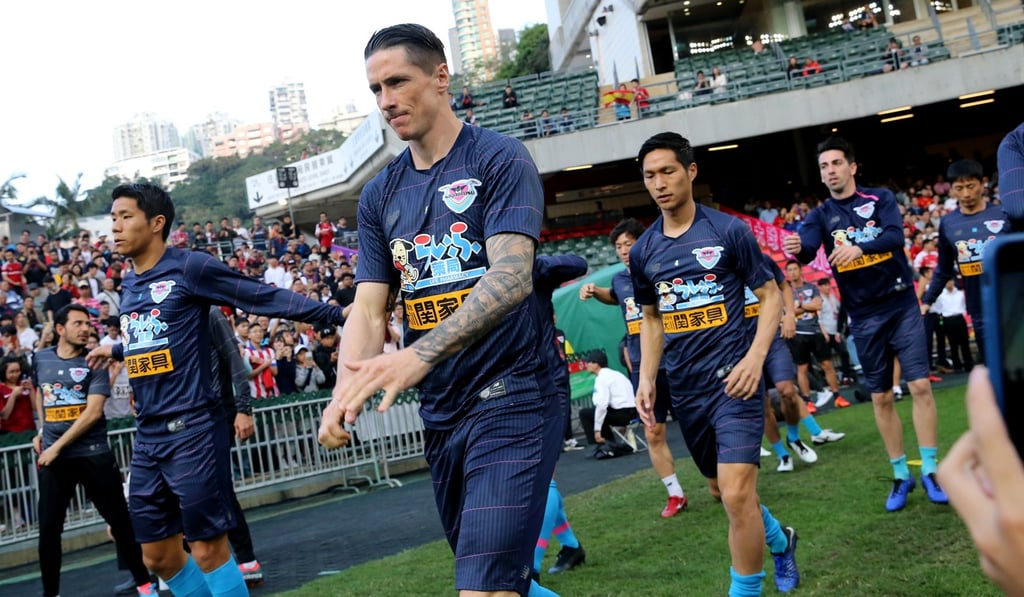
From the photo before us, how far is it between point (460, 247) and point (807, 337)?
13.3 meters

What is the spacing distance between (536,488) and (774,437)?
23.4 ft

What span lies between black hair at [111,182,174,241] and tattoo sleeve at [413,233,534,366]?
138 inches

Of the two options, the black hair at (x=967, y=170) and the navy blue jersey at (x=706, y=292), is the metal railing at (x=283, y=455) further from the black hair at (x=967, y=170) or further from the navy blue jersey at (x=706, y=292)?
the black hair at (x=967, y=170)

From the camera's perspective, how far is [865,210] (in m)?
7.61

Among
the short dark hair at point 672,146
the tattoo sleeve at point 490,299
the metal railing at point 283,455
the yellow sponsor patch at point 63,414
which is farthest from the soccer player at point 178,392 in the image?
the metal railing at point 283,455

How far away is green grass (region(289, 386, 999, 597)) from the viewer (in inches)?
221

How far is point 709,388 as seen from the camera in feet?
18.3

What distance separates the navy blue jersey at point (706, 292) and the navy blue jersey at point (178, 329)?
209 centimetres

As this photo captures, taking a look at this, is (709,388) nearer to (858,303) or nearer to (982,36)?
(858,303)

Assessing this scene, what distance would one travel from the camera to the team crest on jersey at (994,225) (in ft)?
27.2

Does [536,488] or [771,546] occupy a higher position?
[536,488]

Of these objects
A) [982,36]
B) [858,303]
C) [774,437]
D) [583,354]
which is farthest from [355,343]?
[982,36]

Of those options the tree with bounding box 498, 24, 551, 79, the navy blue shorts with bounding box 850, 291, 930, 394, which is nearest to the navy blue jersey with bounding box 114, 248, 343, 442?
the navy blue shorts with bounding box 850, 291, 930, 394

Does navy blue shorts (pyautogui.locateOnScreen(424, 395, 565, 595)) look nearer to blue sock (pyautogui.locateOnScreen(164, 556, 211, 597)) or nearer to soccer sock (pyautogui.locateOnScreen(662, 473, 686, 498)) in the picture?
blue sock (pyautogui.locateOnScreen(164, 556, 211, 597))
